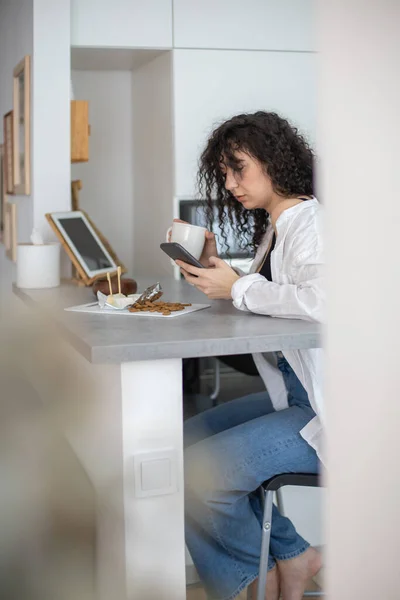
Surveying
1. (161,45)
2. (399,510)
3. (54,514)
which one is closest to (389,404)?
(399,510)

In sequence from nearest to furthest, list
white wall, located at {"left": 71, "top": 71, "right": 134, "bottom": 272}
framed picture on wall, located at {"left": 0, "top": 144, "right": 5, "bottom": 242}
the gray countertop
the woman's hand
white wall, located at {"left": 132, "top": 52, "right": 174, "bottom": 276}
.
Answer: the gray countertop < the woman's hand < white wall, located at {"left": 132, "top": 52, "right": 174, "bottom": 276} < white wall, located at {"left": 71, "top": 71, "right": 134, "bottom": 272} < framed picture on wall, located at {"left": 0, "top": 144, "right": 5, "bottom": 242}

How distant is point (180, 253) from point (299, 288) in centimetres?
29

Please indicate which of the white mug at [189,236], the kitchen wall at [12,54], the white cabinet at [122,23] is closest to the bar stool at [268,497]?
the white mug at [189,236]

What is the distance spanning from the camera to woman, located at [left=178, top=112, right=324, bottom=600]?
5.25 ft

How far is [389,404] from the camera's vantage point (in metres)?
0.39

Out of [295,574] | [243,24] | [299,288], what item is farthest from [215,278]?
[243,24]

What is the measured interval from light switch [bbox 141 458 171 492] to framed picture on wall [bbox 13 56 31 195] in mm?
1660

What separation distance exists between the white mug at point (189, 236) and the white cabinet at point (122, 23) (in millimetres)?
1346

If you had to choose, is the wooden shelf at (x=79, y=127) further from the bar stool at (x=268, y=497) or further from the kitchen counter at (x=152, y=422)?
the bar stool at (x=268, y=497)

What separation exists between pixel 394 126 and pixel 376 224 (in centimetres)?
5

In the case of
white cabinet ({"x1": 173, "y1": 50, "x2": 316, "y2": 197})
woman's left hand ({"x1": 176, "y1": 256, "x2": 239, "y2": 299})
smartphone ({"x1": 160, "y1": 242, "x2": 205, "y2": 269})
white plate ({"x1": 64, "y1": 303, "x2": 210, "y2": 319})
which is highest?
white cabinet ({"x1": 173, "y1": 50, "x2": 316, "y2": 197})

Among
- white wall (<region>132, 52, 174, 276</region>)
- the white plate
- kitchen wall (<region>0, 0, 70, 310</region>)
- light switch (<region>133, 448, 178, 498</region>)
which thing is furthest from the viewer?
white wall (<region>132, 52, 174, 276</region>)

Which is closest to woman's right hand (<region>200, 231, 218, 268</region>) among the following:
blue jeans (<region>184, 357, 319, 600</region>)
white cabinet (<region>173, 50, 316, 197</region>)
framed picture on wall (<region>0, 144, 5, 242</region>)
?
blue jeans (<region>184, 357, 319, 600</region>)

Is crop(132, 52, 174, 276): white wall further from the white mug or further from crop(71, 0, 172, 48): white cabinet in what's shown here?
the white mug
